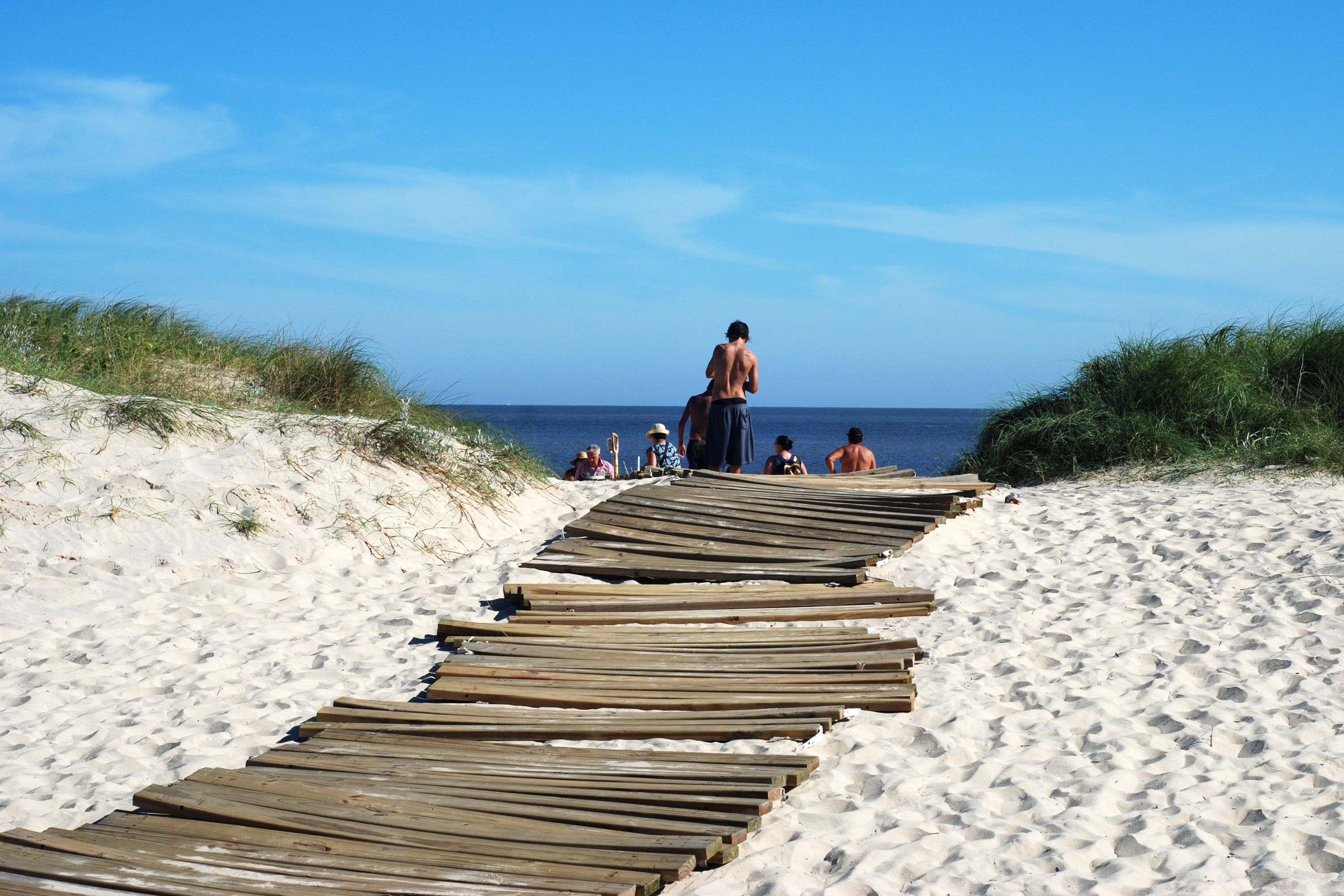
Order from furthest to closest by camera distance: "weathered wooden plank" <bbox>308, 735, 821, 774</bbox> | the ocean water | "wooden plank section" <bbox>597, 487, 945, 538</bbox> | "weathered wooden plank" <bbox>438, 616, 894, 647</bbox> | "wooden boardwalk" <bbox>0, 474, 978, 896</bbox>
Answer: the ocean water < "wooden plank section" <bbox>597, 487, 945, 538</bbox> < "weathered wooden plank" <bbox>438, 616, 894, 647</bbox> < "weathered wooden plank" <bbox>308, 735, 821, 774</bbox> < "wooden boardwalk" <bbox>0, 474, 978, 896</bbox>

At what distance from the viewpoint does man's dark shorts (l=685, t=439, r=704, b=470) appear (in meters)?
10.9

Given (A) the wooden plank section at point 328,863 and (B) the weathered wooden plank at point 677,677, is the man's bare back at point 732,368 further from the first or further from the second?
(A) the wooden plank section at point 328,863

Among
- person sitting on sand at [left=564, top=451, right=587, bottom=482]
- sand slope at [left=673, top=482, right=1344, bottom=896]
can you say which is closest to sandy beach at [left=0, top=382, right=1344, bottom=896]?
sand slope at [left=673, top=482, right=1344, bottom=896]

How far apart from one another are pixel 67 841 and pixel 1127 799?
11.8ft

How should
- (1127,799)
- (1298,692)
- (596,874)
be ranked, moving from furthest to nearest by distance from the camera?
(1298,692) → (1127,799) → (596,874)

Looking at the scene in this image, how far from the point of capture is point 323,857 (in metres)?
3.12

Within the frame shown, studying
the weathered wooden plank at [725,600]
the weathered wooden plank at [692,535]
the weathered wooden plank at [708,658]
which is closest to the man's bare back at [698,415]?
the weathered wooden plank at [692,535]

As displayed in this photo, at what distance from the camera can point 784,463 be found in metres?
11.2

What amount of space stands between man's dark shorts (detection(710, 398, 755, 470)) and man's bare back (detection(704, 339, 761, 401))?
0.10 metres

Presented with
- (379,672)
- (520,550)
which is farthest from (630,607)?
(520,550)

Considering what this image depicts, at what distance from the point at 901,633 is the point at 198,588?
445 centimetres

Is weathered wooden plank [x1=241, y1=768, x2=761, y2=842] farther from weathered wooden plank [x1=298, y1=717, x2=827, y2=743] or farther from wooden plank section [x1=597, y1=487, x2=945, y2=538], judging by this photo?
wooden plank section [x1=597, y1=487, x2=945, y2=538]

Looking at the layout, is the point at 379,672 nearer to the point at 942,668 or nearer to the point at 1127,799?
the point at 942,668

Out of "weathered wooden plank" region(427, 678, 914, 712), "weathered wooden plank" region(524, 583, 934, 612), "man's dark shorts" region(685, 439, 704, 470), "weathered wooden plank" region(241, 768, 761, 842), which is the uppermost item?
"man's dark shorts" region(685, 439, 704, 470)
